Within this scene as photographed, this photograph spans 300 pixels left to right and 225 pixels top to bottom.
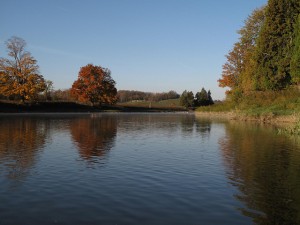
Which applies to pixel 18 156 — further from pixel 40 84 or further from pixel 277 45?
pixel 40 84

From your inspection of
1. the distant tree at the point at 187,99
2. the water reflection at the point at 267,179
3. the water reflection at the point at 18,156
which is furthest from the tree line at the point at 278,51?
the distant tree at the point at 187,99

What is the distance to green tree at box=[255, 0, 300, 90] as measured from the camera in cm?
4838

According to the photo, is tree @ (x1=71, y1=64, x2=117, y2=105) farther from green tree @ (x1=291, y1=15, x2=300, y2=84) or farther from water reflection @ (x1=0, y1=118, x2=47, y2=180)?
water reflection @ (x1=0, y1=118, x2=47, y2=180)

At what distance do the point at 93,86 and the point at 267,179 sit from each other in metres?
85.2

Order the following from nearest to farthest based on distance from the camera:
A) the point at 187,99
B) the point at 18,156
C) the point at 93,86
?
the point at 18,156 < the point at 93,86 < the point at 187,99

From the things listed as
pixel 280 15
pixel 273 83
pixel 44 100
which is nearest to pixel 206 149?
pixel 273 83

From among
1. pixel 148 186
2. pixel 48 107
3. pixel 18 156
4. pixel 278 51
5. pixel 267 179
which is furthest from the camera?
pixel 48 107

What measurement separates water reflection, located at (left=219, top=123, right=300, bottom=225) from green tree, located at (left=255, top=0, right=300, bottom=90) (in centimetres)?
3064

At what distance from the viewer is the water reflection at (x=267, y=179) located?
8.35 meters

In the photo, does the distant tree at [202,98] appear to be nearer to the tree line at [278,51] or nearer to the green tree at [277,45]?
the tree line at [278,51]

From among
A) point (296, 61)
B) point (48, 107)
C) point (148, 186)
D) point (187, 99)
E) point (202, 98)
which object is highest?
point (296, 61)

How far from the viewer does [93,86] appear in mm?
94125

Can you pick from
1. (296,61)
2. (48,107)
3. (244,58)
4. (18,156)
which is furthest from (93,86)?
(18,156)

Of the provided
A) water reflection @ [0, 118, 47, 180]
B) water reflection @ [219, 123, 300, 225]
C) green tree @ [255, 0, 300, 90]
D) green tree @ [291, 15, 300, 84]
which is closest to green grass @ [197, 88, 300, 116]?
green tree @ [255, 0, 300, 90]
